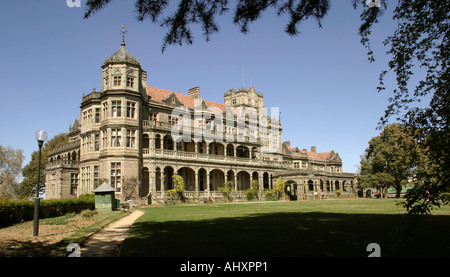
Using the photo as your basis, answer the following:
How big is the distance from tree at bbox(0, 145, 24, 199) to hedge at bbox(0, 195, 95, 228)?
37.0 metres

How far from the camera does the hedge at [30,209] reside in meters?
14.9

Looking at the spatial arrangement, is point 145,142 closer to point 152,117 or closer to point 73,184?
point 152,117

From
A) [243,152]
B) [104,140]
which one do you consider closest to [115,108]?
[104,140]

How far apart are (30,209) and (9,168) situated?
143 ft

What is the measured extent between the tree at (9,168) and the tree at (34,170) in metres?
2.50

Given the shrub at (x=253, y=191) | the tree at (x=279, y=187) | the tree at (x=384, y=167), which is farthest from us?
the tree at (x=384, y=167)

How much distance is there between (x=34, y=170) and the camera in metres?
59.0

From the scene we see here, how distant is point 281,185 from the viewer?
165 ft

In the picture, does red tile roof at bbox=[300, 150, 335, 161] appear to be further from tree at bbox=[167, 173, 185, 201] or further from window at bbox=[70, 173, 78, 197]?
window at bbox=[70, 173, 78, 197]

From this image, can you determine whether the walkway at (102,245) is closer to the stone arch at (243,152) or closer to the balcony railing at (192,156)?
the balcony railing at (192,156)

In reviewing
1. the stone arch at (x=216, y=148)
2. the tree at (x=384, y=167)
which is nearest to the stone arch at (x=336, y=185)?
the tree at (x=384, y=167)
